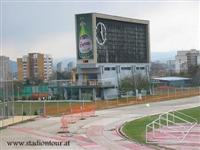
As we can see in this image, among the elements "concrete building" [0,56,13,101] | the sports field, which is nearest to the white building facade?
"concrete building" [0,56,13,101]

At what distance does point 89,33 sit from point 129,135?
52011 mm

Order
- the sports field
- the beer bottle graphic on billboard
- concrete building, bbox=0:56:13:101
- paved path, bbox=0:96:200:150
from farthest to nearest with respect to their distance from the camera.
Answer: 1. the beer bottle graphic on billboard
2. concrete building, bbox=0:56:13:101
3. the sports field
4. paved path, bbox=0:96:200:150

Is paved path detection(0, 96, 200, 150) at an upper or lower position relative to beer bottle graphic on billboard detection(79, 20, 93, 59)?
lower

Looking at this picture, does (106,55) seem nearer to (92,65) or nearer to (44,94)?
(92,65)

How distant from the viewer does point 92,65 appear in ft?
265

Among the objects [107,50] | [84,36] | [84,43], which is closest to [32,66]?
[107,50]

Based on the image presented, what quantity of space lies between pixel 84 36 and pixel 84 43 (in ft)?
3.91

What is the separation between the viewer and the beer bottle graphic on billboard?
262ft

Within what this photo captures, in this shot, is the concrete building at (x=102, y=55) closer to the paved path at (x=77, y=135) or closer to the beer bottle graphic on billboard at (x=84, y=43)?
the beer bottle graphic on billboard at (x=84, y=43)

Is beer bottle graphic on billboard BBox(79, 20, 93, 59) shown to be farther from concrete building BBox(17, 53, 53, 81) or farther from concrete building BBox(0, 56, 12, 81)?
concrete building BBox(17, 53, 53, 81)

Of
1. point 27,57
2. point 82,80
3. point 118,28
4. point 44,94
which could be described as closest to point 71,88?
point 82,80

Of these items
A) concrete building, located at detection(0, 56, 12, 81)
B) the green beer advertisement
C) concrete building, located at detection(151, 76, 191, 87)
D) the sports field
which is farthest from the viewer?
concrete building, located at detection(151, 76, 191, 87)

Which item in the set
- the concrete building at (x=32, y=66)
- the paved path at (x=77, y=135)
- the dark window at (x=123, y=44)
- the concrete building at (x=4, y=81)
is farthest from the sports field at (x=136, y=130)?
the concrete building at (x=32, y=66)

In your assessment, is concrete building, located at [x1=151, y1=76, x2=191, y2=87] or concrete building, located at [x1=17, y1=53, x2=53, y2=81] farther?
concrete building, located at [x1=17, y1=53, x2=53, y2=81]
